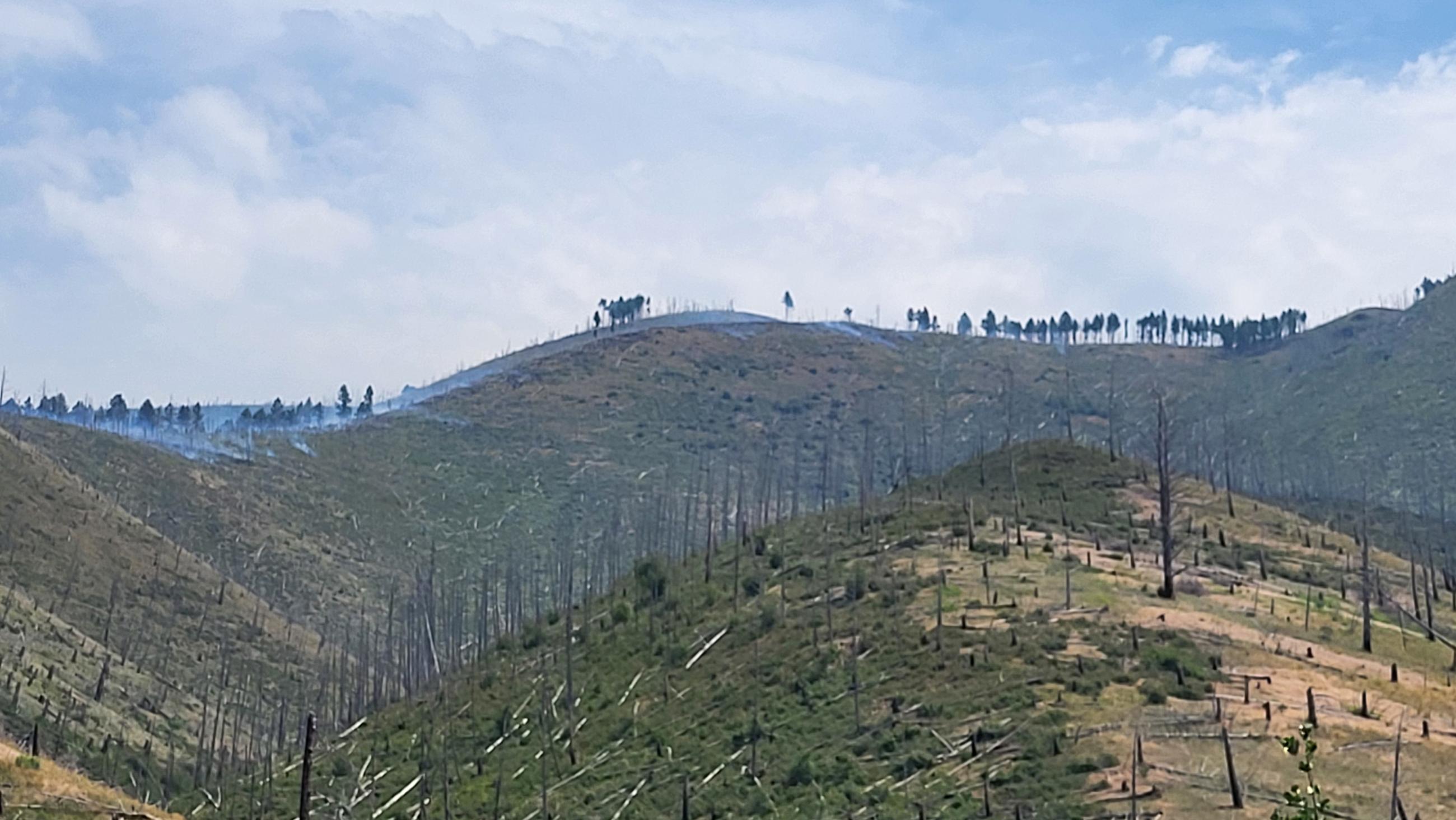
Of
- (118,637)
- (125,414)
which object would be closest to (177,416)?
(125,414)

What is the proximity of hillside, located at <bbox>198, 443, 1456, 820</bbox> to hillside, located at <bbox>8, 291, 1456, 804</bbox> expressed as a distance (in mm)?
12980

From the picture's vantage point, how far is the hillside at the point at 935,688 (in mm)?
37906

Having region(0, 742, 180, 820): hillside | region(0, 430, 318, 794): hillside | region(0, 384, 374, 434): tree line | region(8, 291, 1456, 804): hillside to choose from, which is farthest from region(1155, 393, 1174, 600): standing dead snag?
region(0, 384, 374, 434): tree line

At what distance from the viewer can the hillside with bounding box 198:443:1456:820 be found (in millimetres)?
37906

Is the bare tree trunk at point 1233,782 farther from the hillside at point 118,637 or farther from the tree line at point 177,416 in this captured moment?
the tree line at point 177,416

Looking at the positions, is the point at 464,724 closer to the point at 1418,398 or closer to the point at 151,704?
the point at 151,704

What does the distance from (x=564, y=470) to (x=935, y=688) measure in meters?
97.3

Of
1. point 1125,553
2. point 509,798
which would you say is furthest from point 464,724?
point 1125,553

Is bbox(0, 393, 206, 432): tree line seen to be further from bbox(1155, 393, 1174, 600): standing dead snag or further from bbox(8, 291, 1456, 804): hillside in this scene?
bbox(1155, 393, 1174, 600): standing dead snag

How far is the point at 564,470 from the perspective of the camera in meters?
140

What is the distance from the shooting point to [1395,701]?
42.4 metres

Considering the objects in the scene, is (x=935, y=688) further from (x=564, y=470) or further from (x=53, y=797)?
(x=564, y=470)

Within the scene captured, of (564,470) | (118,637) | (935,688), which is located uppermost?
(564,470)

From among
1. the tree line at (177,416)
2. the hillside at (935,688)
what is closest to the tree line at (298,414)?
the tree line at (177,416)
